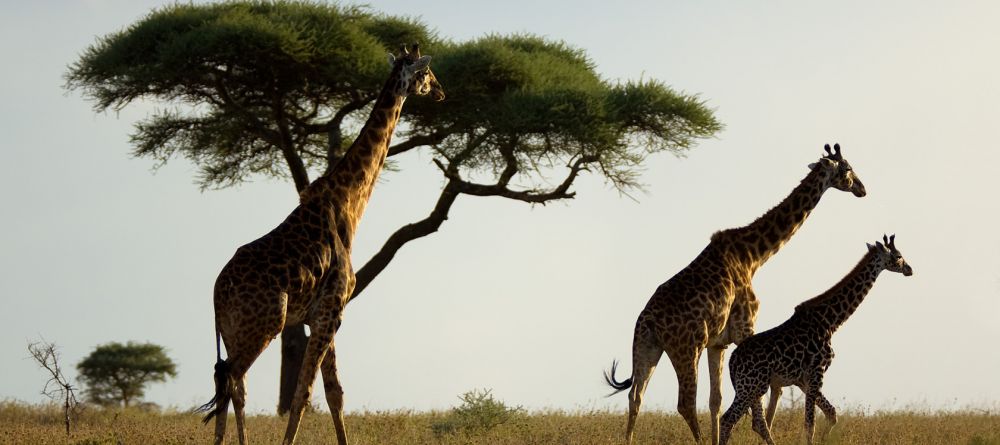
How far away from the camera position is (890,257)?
40.5ft

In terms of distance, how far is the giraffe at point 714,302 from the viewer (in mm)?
10891

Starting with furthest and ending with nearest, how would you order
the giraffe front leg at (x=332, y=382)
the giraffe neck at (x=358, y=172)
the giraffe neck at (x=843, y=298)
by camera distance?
the giraffe neck at (x=843, y=298) < the giraffe neck at (x=358, y=172) < the giraffe front leg at (x=332, y=382)

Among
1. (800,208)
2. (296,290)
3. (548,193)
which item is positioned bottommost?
(296,290)

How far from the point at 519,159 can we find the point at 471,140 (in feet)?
3.06

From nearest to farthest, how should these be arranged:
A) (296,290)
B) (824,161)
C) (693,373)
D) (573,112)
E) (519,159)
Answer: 1. (296,290)
2. (693,373)
3. (824,161)
4. (573,112)
5. (519,159)

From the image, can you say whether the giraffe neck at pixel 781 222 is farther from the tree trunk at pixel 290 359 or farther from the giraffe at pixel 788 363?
the tree trunk at pixel 290 359

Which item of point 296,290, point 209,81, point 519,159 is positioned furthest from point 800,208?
point 209,81

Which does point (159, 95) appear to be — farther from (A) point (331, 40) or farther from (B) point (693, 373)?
(B) point (693, 373)

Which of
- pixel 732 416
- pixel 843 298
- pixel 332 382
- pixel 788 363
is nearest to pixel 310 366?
pixel 332 382

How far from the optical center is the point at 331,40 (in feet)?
67.6

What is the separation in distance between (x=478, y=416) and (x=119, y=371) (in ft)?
51.0

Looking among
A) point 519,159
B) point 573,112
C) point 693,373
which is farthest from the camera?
point 519,159

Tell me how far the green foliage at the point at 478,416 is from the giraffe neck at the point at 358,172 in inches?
180

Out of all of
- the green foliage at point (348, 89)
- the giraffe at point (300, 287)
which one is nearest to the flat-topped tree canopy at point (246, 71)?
the green foliage at point (348, 89)
